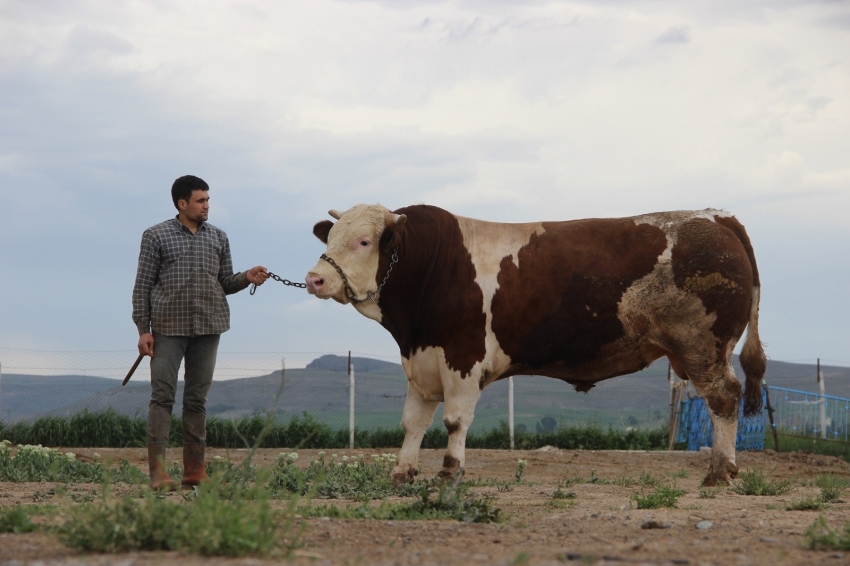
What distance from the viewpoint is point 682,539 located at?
459cm

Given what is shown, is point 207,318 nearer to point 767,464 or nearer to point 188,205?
point 188,205

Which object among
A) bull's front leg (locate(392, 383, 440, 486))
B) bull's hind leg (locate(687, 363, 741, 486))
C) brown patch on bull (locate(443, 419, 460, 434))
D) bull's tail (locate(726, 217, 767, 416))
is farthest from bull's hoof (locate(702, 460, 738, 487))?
bull's front leg (locate(392, 383, 440, 486))

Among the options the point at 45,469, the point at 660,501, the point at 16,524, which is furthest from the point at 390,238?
the point at 16,524

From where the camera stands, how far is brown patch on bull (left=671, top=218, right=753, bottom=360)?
26.5 feet

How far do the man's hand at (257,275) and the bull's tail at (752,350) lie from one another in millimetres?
3745

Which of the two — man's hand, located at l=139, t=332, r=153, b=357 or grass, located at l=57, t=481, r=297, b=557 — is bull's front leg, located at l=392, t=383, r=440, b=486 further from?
grass, located at l=57, t=481, r=297, b=557

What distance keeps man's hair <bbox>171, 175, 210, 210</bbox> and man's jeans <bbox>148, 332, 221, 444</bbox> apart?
3.30ft

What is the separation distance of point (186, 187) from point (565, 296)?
2.91 metres

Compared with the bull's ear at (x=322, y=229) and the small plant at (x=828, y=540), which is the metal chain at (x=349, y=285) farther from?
the small plant at (x=828, y=540)

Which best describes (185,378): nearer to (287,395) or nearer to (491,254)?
(491,254)

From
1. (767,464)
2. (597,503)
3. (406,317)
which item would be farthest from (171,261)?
(767,464)

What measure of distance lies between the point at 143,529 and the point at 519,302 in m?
4.35

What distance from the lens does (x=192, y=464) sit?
7566 mm

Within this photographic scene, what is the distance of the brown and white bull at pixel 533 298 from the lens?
776 cm
